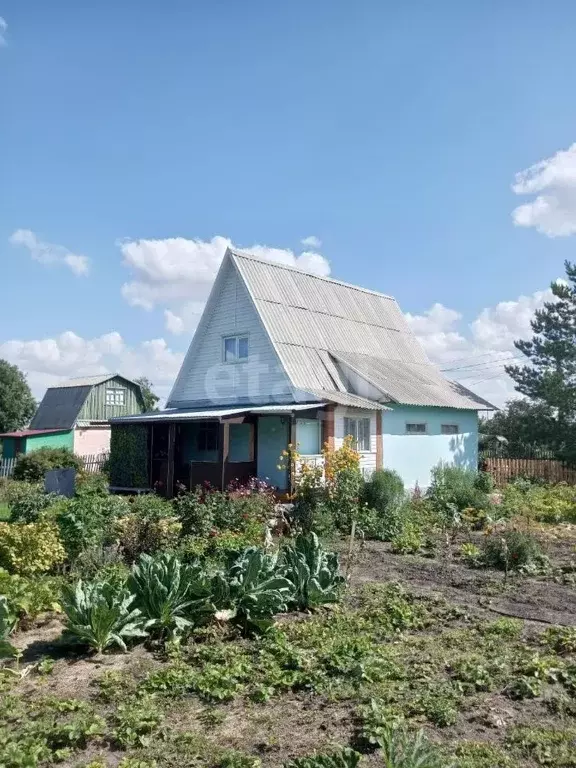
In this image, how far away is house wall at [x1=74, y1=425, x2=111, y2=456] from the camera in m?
37.5

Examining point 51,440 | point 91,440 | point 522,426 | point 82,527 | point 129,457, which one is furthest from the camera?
point 91,440

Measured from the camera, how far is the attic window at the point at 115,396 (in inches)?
1574

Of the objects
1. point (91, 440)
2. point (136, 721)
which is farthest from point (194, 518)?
point (91, 440)

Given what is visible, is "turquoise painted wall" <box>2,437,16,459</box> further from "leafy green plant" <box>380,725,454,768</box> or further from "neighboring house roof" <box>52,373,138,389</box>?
"leafy green plant" <box>380,725,454,768</box>

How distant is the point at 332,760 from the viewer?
141 inches

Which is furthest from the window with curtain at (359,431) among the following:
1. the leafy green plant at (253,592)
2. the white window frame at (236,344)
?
the leafy green plant at (253,592)

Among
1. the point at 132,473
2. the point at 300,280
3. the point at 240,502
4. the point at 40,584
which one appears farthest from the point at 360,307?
the point at 40,584

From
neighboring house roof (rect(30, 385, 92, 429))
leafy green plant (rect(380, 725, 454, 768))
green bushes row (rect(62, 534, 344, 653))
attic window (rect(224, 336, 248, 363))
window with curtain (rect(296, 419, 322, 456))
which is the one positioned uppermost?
attic window (rect(224, 336, 248, 363))

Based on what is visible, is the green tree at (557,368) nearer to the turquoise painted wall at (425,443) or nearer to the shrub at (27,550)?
the turquoise painted wall at (425,443)

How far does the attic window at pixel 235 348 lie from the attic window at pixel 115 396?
20.9 m

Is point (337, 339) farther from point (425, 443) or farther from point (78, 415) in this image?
point (78, 415)

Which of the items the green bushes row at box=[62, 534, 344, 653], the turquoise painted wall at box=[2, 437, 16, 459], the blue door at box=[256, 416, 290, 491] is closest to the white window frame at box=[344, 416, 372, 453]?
the blue door at box=[256, 416, 290, 491]

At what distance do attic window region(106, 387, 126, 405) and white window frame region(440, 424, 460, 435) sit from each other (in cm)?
2380

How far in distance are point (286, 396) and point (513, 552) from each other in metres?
10.1
